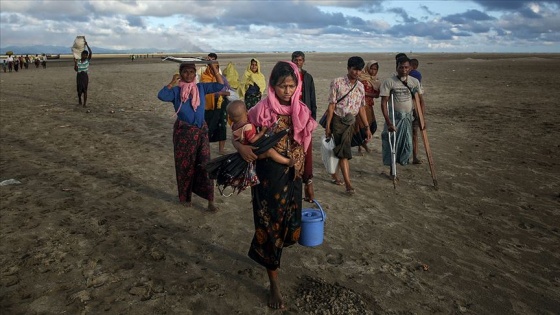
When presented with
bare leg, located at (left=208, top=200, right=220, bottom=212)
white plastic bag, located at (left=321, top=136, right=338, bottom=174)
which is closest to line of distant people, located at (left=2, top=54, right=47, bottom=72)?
bare leg, located at (left=208, top=200, right=220, bottom=212)

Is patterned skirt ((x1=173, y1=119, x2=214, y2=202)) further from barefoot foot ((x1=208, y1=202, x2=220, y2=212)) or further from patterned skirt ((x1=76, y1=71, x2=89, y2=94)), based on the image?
patterned skirt ((x1=76, y1=71, x2=89, y2=94))

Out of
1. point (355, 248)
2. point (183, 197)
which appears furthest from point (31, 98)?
point (355, 248)

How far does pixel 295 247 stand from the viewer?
432 cm

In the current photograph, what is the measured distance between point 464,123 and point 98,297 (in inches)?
451

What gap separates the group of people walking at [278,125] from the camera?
3.02 m

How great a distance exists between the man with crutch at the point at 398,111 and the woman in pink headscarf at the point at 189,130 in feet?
9.38

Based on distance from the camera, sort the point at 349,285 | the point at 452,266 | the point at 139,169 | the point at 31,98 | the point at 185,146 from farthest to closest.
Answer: the point at 31,98, the point at 139,169, the point at 185,146, the point at 452,266, the point at 349,285

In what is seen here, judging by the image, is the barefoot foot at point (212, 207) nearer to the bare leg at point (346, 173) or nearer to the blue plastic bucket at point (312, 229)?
the blue plastic bucket at point (312, 229)

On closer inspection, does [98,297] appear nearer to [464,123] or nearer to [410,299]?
[410,299]

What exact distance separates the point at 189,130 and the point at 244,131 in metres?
2.30

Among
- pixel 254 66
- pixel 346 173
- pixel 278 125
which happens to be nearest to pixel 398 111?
pixel 346 173

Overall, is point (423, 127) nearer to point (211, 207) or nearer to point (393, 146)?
point (393, 146)

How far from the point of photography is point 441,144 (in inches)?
360

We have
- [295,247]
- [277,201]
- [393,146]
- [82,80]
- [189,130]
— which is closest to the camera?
[277,201]
